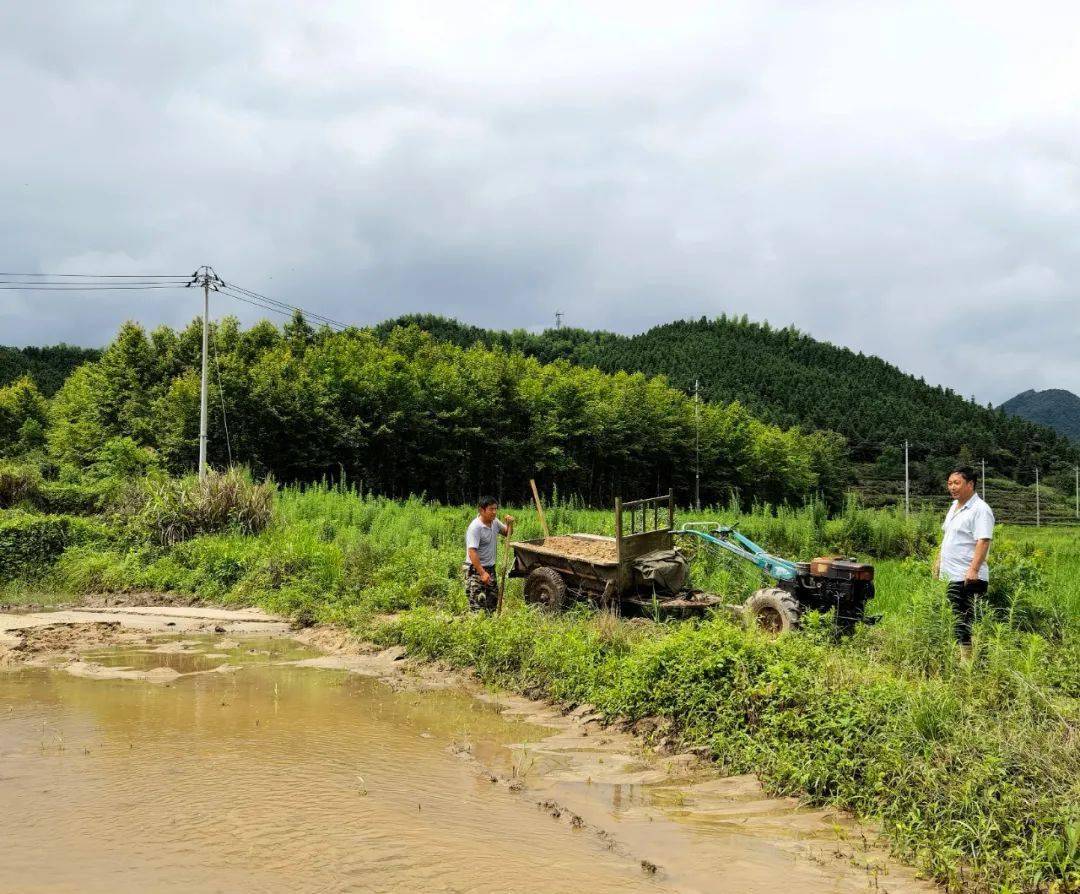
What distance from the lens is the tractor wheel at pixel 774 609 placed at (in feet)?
29.2

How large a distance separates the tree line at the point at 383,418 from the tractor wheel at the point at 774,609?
74.1 feet

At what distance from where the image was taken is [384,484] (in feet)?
132

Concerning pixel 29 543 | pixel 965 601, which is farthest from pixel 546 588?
pixel 29 543

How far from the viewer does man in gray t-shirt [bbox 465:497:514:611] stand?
10.2 meters

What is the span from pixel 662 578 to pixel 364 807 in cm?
567

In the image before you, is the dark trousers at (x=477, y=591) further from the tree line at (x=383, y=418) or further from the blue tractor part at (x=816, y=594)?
the tree line at (x=383, y=418)

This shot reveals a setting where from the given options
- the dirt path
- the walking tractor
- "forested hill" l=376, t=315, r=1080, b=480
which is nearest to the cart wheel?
the walking tractor

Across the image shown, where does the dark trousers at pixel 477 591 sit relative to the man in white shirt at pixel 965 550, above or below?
below

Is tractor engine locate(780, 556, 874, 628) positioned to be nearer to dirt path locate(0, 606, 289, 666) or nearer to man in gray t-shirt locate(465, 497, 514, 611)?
man in gray t-shirt locate(465, 497, 514, 611)

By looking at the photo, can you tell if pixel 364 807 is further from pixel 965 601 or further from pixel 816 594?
pixel 816 594

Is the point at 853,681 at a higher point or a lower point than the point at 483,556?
lower

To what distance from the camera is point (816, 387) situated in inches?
4387

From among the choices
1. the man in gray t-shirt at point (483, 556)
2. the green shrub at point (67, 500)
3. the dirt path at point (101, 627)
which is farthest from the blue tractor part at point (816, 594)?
the green shrub at point (67, 500)

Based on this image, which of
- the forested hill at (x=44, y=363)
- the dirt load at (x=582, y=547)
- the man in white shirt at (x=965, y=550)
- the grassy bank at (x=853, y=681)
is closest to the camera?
the grassy bank at (x=853, y=681)
